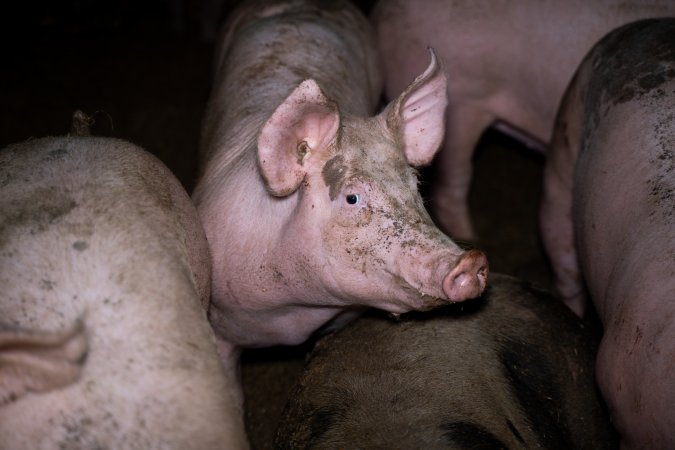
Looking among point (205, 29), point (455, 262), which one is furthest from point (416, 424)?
point (205, 29)

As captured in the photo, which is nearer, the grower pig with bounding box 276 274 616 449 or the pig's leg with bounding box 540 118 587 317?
the grower pig with bounding box 276 274 616 449

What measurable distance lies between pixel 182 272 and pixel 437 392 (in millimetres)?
1023

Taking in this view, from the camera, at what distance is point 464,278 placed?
90.0 inches

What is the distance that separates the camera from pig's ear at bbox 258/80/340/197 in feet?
8.13

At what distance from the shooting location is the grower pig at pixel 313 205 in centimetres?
245

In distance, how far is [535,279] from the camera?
15.4ft

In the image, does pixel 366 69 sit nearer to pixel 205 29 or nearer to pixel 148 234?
pixel 148 234

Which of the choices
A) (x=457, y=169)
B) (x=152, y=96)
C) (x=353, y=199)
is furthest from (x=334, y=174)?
(x=152, y=96)

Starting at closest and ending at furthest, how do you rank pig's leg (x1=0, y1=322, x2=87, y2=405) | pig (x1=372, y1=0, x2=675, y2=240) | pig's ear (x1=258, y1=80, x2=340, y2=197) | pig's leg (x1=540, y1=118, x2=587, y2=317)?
pig's leg (x1=0, y1=322, x2=87, y2=405), pig's ear (x1=258, y1=80, x2=340, y2=197), pig's leg (x1=540, y1=118, x2=587, y2=317), pig (x1=372, y1=0, x2=675, y2=240)

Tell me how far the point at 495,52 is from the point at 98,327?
10.5 ft

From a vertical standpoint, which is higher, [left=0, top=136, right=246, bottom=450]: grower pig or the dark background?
[left=0, top=136, right=246, bottom=450]: grower pig

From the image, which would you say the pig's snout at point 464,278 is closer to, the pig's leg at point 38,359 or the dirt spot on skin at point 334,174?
the dirt spot on skin at point 334,174

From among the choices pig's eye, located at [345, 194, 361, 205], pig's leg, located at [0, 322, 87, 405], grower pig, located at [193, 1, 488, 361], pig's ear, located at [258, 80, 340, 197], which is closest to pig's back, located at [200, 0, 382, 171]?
grower pig, located at [193, 1, 488, 361]

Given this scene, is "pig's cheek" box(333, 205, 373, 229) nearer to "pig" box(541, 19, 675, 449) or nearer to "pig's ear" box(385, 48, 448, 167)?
"pig's ear" box(385, 48, 448, 167)
